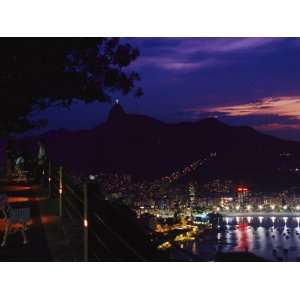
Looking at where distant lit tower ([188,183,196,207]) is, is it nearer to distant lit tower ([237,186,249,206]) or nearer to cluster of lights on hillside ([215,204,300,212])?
cluster of lights on hillside ([215,204,300,212])

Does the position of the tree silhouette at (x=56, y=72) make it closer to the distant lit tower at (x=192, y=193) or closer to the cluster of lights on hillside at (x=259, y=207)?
the distant lit tower at (x=192, y=193)

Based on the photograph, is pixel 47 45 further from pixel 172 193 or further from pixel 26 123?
Answer: pixel 172 193

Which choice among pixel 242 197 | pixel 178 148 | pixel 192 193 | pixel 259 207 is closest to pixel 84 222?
pixel 178 148

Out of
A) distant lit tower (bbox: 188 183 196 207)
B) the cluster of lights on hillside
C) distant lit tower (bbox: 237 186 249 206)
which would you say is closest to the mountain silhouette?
distant lit tower (bbox: 188 183 196 207)
